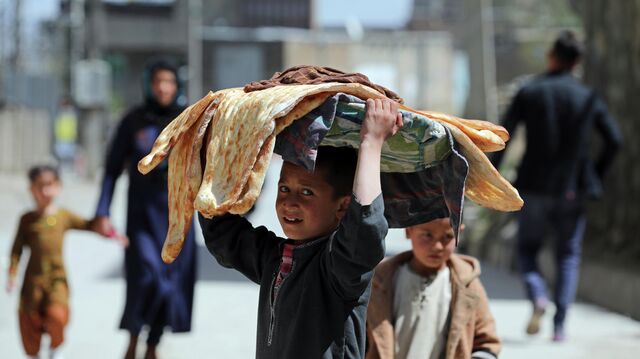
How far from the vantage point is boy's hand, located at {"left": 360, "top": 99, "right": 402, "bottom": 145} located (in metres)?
3.08

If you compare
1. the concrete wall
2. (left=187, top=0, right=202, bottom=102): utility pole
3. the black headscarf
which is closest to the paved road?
the black headscarf

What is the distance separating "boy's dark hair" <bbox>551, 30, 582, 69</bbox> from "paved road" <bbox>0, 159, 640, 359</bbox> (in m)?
1.77

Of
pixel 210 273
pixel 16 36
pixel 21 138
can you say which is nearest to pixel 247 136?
pixel 210 273

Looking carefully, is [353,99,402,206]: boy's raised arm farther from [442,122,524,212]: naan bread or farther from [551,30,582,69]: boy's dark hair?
[551,30,582,69]: boy's dark hair

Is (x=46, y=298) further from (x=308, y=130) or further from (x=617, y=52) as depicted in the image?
(x=617, y=52)

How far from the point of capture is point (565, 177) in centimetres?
767

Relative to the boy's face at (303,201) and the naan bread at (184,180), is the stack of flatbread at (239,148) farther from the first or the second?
the boy's face at (303,201)

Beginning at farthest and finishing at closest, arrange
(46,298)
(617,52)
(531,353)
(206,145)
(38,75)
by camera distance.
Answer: (38,75) → (617,52) → (531,353) → (46,298) → (206,145)

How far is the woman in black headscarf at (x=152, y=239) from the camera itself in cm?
660

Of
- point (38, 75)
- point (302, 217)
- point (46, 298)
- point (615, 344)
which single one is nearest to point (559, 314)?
point (615, 344)

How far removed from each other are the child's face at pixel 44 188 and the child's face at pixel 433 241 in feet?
9.47

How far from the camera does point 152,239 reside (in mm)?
6688

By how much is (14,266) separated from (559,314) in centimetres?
329

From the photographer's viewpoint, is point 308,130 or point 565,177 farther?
point 565,177
